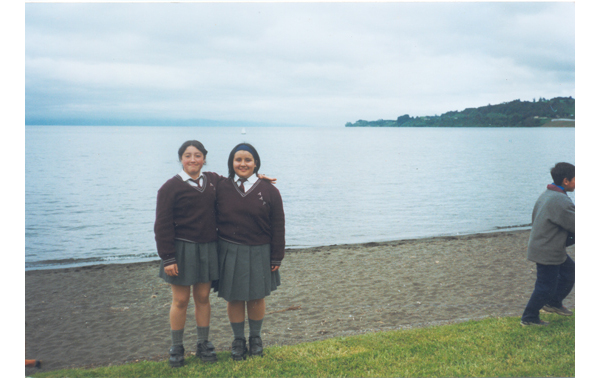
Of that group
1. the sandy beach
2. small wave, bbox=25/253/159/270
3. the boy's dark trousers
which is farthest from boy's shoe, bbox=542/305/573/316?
small wave, bbox=25/253/159/270

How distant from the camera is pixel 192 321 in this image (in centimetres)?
721

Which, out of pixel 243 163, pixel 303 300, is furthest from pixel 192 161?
pixel 303 300

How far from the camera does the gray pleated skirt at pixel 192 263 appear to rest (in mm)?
4336

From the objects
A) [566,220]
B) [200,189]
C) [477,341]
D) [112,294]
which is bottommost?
[112,294]

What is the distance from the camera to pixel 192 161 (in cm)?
438

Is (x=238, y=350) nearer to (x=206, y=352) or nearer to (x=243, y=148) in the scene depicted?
(x=206, y=352)

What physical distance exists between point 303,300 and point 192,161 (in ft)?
15.4

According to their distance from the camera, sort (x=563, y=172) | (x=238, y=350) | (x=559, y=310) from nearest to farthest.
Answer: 1. (x=238, y=350)
2. (x=563, y=172)
3. (x=559, y=310)

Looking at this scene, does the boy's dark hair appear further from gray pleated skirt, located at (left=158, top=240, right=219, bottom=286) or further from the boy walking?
gray pleated skirt, located at (left=158, top=240, right=219, bottom=286)

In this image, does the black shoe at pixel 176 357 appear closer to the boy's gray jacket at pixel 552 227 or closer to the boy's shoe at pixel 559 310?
the boy's gray jacket at pixel 552 227

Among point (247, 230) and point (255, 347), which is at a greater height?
point (247, 230)

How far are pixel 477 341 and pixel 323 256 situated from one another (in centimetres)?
751
